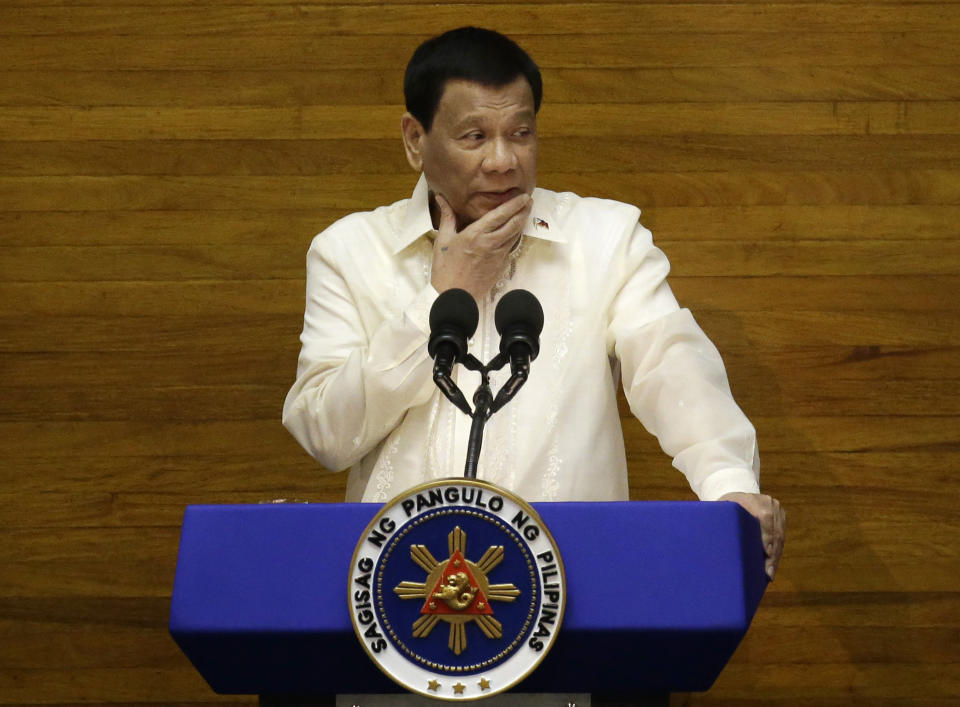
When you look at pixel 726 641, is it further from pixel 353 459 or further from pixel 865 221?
pixel 865 221

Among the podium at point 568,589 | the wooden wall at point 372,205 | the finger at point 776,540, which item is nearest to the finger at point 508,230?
the finger at point 776,540

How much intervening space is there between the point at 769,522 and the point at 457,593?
535mm

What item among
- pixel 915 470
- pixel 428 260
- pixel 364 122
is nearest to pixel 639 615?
pixel 428 260

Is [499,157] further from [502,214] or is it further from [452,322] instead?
[452,322]

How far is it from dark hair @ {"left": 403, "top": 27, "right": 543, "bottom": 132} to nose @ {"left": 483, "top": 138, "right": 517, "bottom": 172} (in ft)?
0.34

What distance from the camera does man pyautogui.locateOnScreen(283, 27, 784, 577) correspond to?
1987 millimetres

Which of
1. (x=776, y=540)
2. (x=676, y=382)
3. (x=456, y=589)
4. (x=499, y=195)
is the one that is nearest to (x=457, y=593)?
(x=456, y=589)

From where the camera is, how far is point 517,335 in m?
1.45

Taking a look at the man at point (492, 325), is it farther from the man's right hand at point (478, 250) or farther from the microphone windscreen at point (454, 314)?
the microphone windscreen at point (454, 314)

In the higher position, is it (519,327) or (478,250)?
(519,327)

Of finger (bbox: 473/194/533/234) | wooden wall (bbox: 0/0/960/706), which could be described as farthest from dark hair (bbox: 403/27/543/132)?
wooden wall (bbox: 0/0/960/706)

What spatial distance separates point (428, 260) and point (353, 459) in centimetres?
40

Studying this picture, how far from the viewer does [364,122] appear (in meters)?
3.09

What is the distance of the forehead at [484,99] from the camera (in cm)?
220
